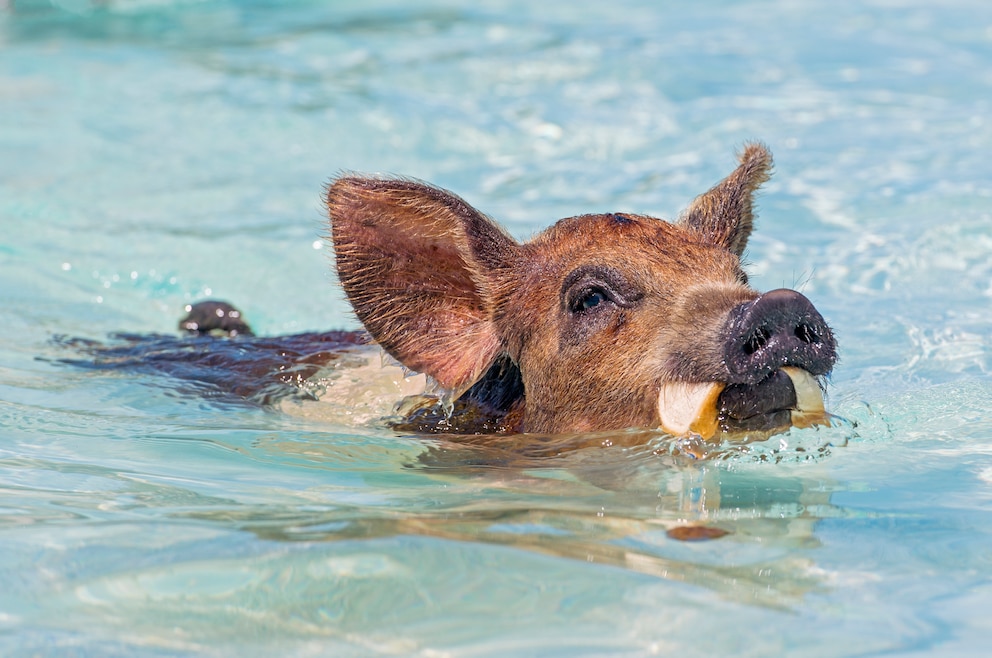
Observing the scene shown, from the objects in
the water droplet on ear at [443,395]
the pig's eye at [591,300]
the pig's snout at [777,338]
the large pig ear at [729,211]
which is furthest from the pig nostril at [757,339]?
the water droplet on ear at [443,395]

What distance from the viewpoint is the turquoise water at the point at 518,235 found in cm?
353

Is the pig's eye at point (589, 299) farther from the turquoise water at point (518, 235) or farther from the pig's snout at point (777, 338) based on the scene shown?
the pig's snout at point (777, 338)

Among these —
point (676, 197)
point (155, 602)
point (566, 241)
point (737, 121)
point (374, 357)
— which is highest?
point (737, 121)

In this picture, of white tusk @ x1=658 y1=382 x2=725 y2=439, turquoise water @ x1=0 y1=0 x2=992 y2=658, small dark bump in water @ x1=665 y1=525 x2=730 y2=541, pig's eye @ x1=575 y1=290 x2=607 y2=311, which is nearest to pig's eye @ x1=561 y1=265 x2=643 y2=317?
pig's eye @ x1=575 y1=290 x2=607 y2=311

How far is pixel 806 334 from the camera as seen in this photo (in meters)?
4.48

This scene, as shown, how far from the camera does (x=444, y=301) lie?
5.75m

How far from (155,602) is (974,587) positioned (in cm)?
225

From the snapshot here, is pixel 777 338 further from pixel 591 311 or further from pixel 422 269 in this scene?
pixel 422 269

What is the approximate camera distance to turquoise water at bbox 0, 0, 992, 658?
353 centimetres

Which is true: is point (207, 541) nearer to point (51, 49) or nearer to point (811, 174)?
point (811, 174)

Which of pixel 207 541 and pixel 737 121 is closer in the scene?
pixel 207 541

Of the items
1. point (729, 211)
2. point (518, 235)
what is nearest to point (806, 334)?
point (729, 211)

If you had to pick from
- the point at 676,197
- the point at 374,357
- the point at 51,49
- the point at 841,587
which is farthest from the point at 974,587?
the point at 51,49

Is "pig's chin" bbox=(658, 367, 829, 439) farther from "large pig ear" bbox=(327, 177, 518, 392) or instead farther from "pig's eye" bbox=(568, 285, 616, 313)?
"large pig ear" bbox=(327, 177, 518, 392)
